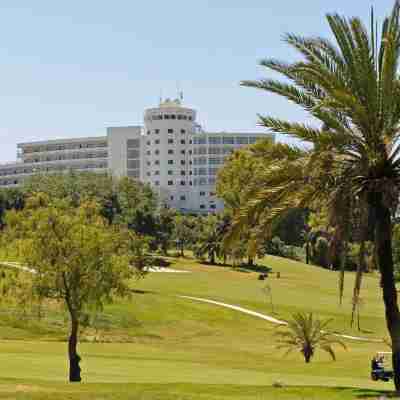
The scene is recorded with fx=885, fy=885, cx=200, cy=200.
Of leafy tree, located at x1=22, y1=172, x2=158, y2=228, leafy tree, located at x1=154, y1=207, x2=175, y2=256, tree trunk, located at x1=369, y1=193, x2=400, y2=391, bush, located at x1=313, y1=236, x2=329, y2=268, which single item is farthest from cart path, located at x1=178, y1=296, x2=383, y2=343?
bush, located at x1=313, y1=236, x2=329, y2=268

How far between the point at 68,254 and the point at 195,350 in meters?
20.5

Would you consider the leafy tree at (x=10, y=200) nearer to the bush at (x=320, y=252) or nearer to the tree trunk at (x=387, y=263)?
the bush at (x=320, y=252)

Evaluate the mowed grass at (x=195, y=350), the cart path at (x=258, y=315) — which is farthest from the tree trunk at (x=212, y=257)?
the cart path at (x=258, y=315)

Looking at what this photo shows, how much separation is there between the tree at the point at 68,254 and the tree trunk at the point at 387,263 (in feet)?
45.2

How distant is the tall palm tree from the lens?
24.6 m

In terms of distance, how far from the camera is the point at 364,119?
24.6 meters

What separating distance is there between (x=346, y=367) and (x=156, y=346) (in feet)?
53.6

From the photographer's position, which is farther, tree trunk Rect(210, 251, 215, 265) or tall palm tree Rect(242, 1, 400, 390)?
tree trunk Rect(210, 251, 215, 265)

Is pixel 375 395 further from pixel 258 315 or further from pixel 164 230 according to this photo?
pixel 164 230

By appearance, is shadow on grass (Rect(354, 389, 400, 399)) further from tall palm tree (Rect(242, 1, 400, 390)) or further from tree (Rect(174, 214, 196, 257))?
tree (Rect(174, 214, 196, 257))

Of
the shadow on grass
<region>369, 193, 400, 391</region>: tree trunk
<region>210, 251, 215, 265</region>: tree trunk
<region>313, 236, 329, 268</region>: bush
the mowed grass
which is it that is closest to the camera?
the shadow on grass

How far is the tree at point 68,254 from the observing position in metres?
35.1

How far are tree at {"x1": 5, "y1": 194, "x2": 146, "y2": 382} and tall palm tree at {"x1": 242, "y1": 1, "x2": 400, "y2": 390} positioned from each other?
12137 mm

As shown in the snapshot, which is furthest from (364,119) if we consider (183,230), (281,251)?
(281,251)
